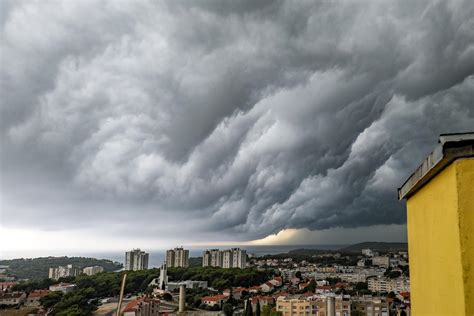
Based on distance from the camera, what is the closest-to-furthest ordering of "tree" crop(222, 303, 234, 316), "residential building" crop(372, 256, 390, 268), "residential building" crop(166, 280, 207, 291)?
"tree" crop(222, 303, 234, 316) → "residential building" crop(166, 280, 207, 291) → "residential building" crop(372, 256, 390, 268)

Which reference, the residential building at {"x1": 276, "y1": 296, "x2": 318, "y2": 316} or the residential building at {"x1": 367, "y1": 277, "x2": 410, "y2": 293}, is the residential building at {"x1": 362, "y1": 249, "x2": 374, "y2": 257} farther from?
the residential building at {"x1": 276, "y1": 296, "x2": 318, "y2": 316}

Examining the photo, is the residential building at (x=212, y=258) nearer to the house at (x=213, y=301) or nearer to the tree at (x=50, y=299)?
the house at (x=213, y=301)

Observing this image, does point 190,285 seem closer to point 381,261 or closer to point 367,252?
point 381,261

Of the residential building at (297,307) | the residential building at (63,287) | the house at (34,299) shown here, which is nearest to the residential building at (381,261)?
the residential building at (297,307)

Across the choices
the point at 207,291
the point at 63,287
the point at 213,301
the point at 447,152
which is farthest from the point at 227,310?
the point at 447,152

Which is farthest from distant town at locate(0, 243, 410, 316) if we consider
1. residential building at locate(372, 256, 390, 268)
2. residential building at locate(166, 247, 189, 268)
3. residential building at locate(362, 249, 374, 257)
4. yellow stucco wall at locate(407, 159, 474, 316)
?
residential building at locate(362, 249, 374, 257)
